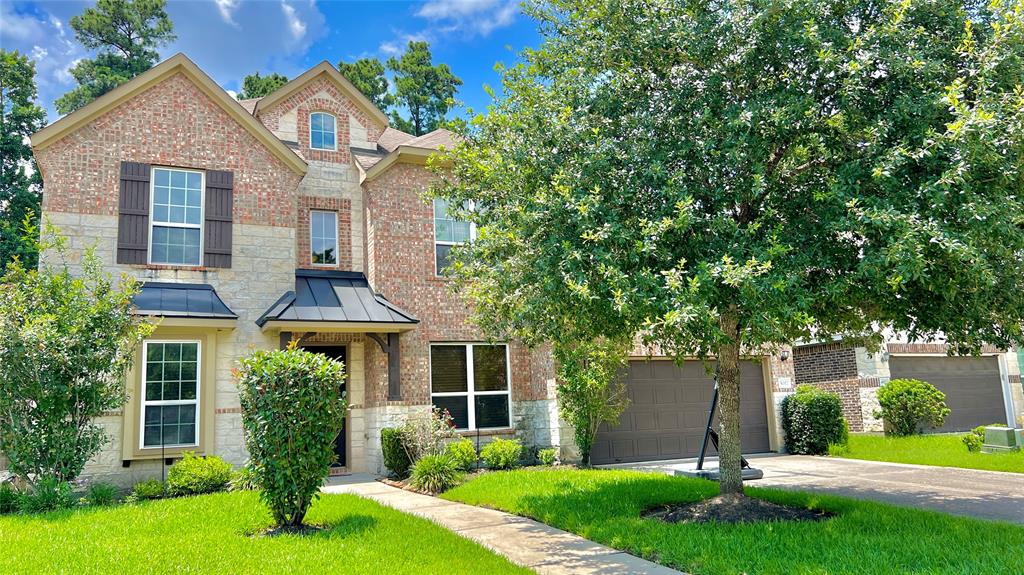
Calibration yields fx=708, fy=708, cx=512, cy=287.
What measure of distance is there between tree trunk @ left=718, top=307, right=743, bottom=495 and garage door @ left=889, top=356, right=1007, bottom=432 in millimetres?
11591

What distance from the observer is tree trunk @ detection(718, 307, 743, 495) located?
8672mm

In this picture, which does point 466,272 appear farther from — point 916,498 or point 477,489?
point 916,498

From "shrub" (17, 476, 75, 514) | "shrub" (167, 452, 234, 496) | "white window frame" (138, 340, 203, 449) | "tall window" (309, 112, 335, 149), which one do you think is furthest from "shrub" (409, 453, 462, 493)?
"tall window" (309, 112, 335, 149)

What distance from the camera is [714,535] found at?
713cm

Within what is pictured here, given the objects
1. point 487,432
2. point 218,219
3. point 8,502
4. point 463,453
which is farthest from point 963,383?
point 8,502

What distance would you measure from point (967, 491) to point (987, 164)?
589 cm

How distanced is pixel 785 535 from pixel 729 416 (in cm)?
196

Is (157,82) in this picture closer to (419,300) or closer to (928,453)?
(419,300)

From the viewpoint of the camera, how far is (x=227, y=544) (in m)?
7.02

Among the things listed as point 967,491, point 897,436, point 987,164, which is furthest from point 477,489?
point 897,436

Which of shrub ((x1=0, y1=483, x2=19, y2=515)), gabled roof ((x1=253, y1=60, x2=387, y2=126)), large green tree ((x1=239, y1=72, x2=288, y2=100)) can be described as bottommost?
shrub ((x1=0, y1=483, x2=19, y2=515))

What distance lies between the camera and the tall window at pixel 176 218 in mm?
13250

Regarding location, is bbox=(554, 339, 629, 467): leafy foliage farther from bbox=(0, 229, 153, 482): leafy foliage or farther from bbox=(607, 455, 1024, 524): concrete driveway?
bbox=(0, 229, 153, 482): leafy foliage

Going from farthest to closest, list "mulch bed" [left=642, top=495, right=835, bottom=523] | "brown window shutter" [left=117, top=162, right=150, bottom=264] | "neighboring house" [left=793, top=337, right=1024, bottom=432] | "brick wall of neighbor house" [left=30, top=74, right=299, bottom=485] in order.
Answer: "neighboring house" [left=793, top=337, right=1024, bottom=432] < "brown window shutter" [left=117, top=162, right=150, bottom=264] < "brick wall of neighbor house" [left=30, top=74, right=299, bottom=485] < "mulch bed" [left=642, top=495, right=835, bottom=523]
